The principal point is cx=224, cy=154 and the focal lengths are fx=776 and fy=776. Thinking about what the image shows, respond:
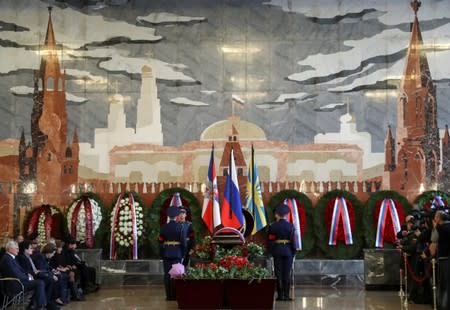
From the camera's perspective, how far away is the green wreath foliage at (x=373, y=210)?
59.9 feet

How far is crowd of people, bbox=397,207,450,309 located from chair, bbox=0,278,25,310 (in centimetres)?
618

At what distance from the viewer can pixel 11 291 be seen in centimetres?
1141

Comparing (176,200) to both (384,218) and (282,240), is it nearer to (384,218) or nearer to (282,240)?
(282,240)

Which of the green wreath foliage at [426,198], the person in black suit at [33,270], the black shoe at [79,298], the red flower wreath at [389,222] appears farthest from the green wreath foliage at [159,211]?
the person in black suit at [33,270]

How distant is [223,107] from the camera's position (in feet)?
63.5

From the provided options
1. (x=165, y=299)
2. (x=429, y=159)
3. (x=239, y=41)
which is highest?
(x=239, y=41)

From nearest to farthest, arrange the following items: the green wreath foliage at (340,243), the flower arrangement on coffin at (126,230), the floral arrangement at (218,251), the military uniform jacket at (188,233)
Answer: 1. the floral arrangement at (218,251)
2. the military uniform jacket at (188,233)
3. the flower arrangement on coffin at (126,230)
4. the green wreath foliage at (340,243)

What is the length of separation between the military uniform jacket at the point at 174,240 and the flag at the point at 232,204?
307cm

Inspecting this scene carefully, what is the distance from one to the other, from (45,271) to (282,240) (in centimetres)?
444

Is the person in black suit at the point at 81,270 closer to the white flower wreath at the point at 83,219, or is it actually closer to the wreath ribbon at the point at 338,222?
the white flower wreath at the point at 83,219

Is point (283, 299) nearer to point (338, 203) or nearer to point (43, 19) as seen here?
point (338, 203)

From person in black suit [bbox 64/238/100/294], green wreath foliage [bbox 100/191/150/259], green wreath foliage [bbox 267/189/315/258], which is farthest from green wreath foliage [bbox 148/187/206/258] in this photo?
person in black suit [bbox 64/238/100/294]

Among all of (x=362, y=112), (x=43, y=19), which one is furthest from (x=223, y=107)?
(x=43, y=19)

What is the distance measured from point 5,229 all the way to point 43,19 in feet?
17.6
